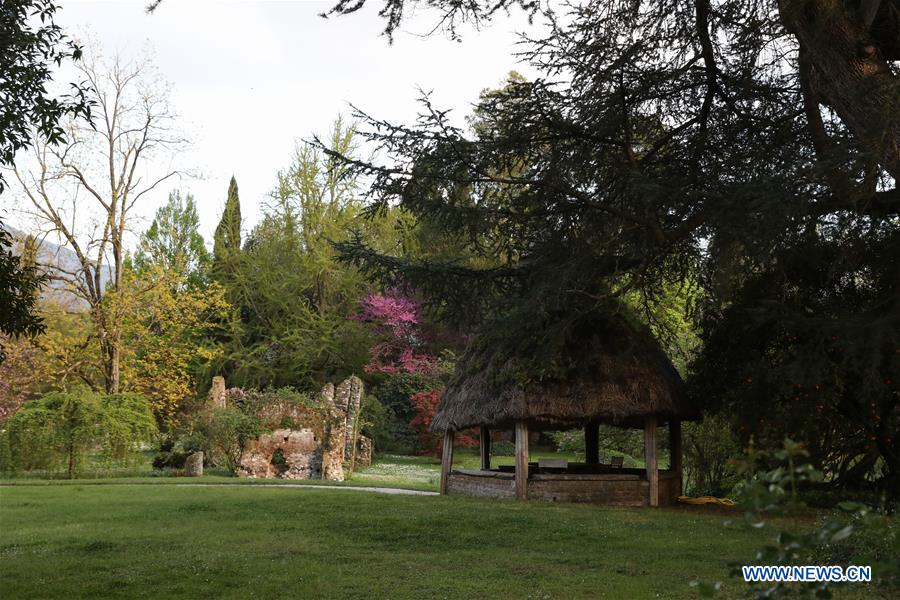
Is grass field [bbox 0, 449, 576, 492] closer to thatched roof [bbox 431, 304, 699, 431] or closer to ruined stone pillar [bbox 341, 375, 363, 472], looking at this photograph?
ruined stone pillar [bbox 341, 375, 363, 472]

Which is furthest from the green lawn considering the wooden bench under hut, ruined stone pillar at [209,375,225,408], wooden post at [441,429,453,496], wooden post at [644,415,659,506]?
ruined stone pillar at [209,375,225,408]

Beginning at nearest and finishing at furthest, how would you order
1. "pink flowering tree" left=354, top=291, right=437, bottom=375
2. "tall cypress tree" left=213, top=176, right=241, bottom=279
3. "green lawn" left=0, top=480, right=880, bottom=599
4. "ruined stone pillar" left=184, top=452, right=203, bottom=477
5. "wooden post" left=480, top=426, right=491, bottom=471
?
"green lawn" left=0, top=480, right=880, bottom=599
"wooden post" left=480, top=426, right=491, bottom=471
"ruined stone pillar" left=184, top=452, right=203, bottom=477
"pink flowering tree" left=354, top=291, right=437, bottom=375
"tall cypress tree" left=213, top=176, right=241, bottom=279

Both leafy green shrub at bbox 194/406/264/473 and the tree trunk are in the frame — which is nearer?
the tree trunk

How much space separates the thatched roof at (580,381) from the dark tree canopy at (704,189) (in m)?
1.02

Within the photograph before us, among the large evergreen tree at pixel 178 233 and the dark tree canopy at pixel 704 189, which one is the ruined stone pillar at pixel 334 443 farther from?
the large evergreen tree at pixel 178 233

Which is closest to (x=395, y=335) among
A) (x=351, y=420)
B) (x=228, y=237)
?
(x=351, y=420)

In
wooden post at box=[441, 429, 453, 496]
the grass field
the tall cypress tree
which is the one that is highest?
the tall cypress tree

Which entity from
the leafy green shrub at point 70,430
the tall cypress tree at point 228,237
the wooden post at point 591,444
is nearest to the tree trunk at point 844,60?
the wooden post at point 591,444

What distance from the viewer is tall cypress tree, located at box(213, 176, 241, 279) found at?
35.8m

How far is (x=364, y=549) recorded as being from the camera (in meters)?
9.34

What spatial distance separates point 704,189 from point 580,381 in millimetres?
4556

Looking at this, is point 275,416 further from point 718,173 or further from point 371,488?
point 718,173

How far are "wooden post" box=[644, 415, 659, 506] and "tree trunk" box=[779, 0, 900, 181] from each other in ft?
23.5

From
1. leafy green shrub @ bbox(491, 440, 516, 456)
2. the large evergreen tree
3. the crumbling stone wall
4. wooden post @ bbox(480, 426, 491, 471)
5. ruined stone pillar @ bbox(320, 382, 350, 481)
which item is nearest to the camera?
wooden post @ bbox(480, 426, 491, 471)
